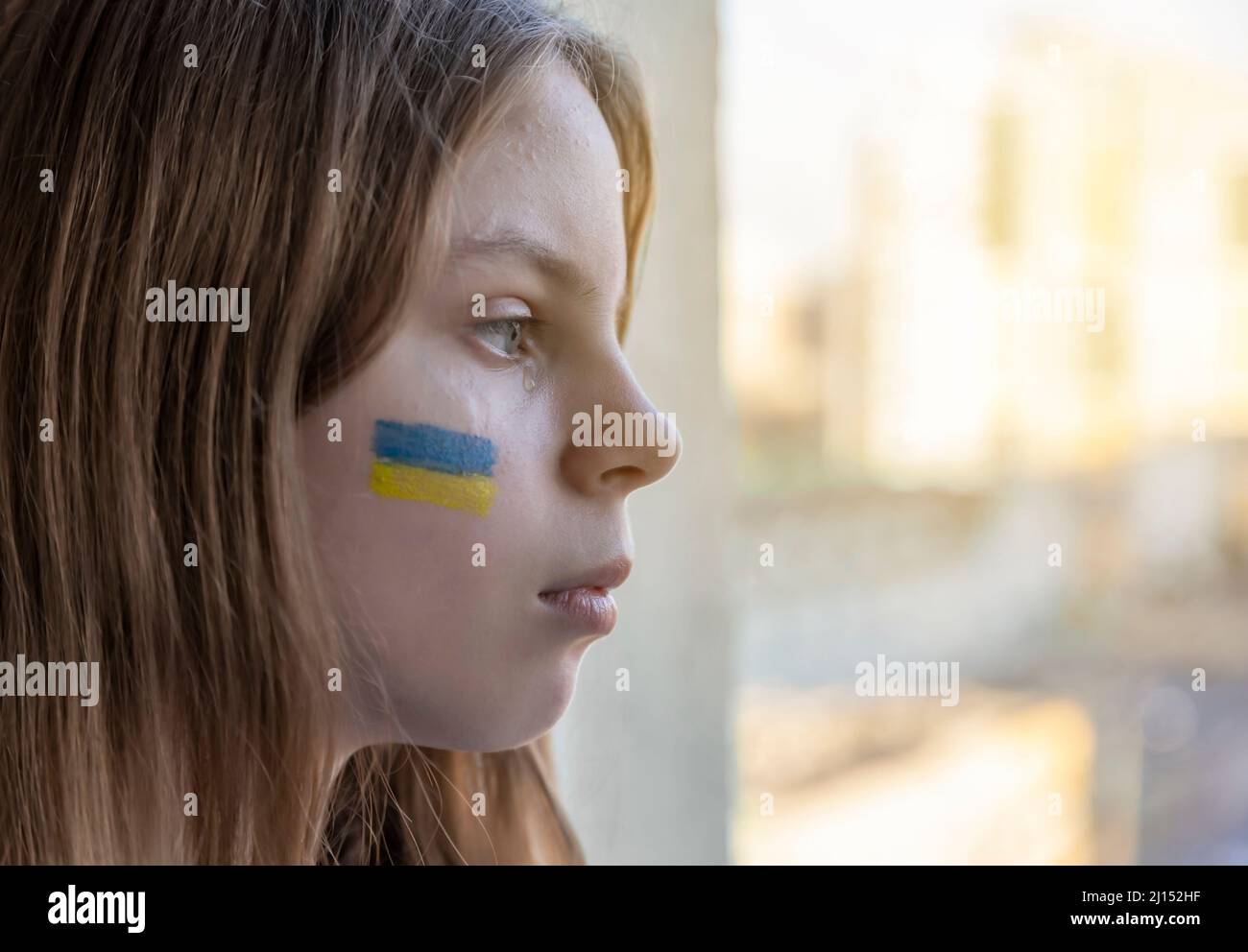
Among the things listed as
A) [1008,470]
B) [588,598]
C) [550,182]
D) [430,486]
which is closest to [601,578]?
[588,598]

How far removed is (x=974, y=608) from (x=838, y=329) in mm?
947

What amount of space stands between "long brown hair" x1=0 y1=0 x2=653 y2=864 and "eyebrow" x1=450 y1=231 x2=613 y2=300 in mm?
28

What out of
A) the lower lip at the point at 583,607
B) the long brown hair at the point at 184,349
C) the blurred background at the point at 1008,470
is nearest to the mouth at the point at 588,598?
the lower lip at the point at 583,607

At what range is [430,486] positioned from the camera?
549mm

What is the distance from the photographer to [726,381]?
1.00 metres

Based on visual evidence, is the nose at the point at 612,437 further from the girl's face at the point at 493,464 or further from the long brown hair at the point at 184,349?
the long brown hair at the point at 184,349

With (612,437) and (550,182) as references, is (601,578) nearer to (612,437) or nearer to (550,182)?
(612,437)

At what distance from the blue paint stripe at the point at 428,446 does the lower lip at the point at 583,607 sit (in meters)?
0.09

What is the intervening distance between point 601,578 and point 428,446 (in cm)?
13

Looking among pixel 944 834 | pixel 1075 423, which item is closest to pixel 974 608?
pixel 1075 423

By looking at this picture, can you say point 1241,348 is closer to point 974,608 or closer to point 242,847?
point 974,608

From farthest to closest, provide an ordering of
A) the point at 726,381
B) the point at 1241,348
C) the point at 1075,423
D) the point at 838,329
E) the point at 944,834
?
the point at 1075,423 → the point at 838,329 → the point at 944,834 → the point at 1241,348 → the point at 726,381

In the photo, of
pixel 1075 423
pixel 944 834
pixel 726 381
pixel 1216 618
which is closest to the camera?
pixel 726 381

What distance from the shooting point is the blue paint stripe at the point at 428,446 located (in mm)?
545
